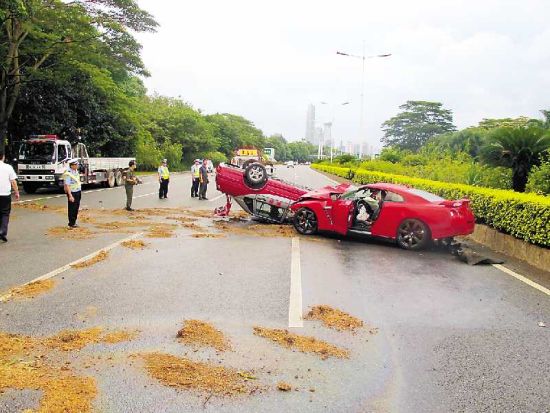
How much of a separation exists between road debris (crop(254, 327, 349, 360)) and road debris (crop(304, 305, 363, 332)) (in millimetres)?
492

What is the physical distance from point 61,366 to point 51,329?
1.02 m

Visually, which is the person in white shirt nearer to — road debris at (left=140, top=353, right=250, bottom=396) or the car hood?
the car hood

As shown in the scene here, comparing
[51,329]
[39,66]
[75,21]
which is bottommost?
[51,329]

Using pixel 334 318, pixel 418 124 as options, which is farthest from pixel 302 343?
pixel 418 124

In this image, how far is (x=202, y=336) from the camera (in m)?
4.89

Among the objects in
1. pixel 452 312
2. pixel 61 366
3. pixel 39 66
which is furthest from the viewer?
pixel 39 66

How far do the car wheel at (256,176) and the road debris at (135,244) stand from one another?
3.78 m

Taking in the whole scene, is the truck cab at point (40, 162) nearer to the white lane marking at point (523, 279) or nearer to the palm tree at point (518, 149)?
the palm tree at point (518, 149)

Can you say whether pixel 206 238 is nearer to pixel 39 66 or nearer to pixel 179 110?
pixel 39 66

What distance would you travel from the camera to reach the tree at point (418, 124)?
322 ft

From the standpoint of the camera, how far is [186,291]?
6559mm

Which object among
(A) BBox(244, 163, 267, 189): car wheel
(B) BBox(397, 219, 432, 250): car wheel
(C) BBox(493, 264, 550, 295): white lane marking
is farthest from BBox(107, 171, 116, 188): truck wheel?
(C) BBox(493, 264, 550, 295): white lane marking

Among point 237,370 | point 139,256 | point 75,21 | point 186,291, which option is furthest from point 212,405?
point 75,21

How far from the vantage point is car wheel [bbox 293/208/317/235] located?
11.6m
